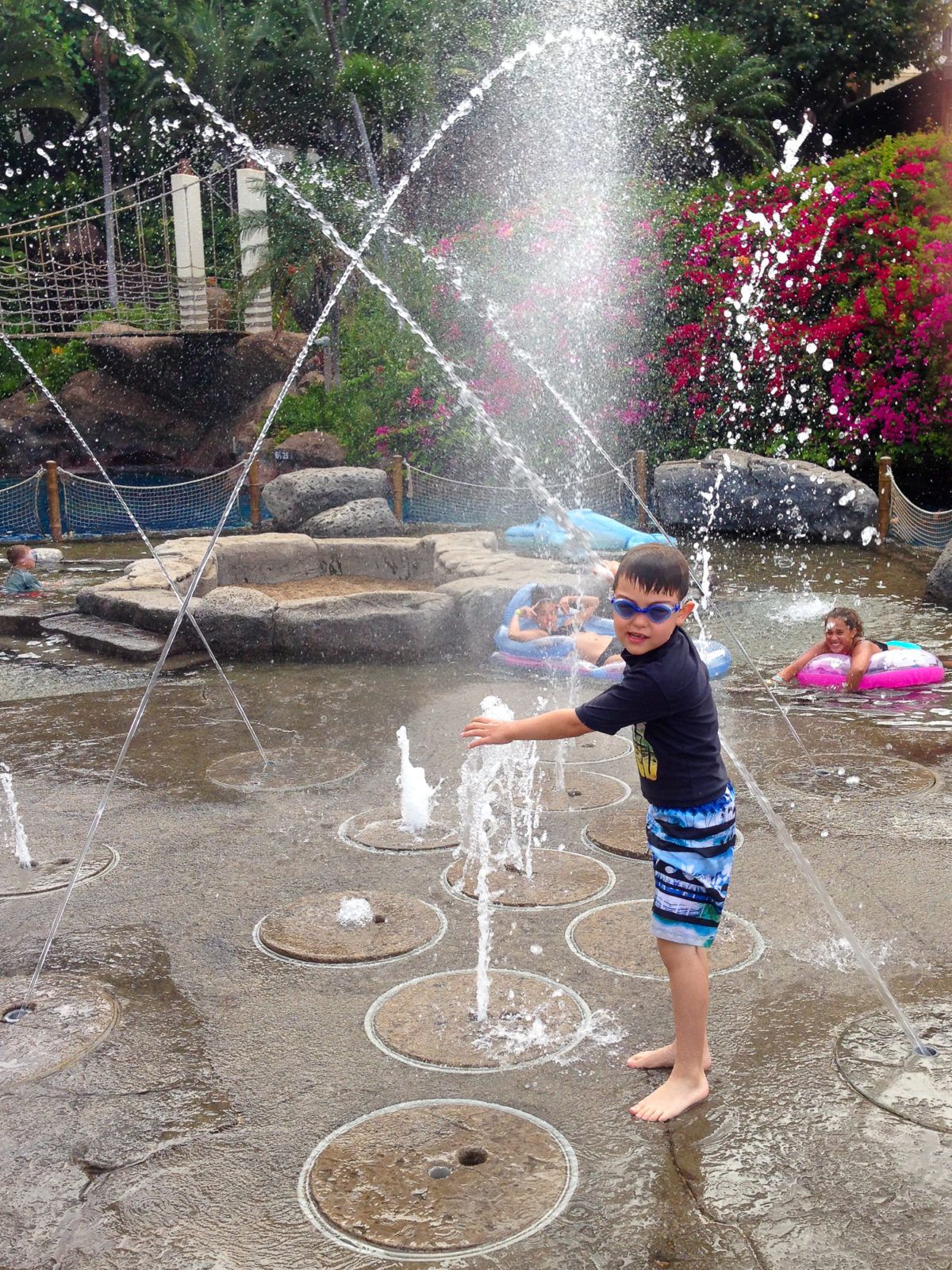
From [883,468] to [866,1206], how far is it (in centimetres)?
1220

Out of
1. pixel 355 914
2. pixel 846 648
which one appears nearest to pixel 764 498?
pixel 846 648

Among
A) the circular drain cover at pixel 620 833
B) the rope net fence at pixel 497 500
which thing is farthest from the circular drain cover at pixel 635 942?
A: the rope net fence at pixel 497 500

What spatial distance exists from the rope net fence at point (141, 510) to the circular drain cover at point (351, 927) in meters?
11.9

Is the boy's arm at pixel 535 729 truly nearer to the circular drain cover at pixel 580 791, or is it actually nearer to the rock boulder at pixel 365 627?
the circular drain cover at pixel 580 791

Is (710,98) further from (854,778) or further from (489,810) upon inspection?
(489,810)

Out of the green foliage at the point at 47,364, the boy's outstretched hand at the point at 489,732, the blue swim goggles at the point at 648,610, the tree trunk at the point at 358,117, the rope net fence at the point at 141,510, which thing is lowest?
the rope net fence at the point at 141,510

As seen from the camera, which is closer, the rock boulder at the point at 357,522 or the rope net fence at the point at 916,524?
the rope net fence at the point at 916,524

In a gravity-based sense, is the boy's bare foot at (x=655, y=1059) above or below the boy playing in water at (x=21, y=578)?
above

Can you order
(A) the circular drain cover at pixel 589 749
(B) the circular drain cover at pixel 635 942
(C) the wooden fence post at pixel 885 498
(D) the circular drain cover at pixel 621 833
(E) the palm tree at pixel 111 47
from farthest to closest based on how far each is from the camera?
1. (E) the palm tree at pixel 111 47
2. (C) the wooden fence post at pixel 885 498
3. (A) the circular drain cover at pixel 589 749
4. (D) the circular drain cover at pixel 621 833
5. (B) the circular drain cover at pixel 635 942

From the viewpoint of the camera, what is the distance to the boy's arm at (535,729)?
2.79 meters

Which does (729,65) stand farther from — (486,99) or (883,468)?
(883,468)

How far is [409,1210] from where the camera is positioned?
2.48 m

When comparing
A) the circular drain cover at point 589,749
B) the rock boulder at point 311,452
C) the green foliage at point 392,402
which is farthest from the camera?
the rock boulder at point 311,452

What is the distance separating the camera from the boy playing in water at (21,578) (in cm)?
1082
